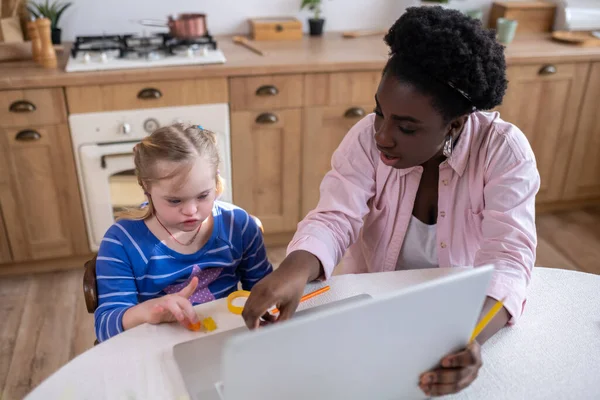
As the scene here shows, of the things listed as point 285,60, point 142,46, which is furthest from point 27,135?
point 285,60

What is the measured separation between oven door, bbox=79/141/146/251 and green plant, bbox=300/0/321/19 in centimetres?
110

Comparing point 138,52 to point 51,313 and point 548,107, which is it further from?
point 548,107

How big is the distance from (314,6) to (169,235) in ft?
6.16

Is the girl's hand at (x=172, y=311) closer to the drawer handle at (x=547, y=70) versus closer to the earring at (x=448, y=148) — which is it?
the earring at (x=448, y=148)

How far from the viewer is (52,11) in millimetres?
2467

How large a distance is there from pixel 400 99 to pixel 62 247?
1876 mm

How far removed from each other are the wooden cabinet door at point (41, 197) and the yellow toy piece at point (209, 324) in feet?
4.86

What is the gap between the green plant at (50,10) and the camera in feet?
8.08

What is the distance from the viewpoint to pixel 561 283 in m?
1.19

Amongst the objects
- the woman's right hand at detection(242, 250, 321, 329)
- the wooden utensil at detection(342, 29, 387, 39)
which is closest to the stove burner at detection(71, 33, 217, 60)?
the wooden utensil at detection(342, 29, 387, 39)

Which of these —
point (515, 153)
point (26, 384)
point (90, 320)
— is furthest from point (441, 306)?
point (90, 320)

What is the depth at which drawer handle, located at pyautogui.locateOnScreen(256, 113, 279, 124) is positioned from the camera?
2.38m

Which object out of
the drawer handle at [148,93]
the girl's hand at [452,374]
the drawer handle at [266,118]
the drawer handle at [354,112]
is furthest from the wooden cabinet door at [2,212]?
the girl's hand at [452,374]

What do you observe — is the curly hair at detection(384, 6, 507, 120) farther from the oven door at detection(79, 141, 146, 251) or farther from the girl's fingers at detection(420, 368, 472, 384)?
Result: the oven door at detection(79, 141, 146, 251)
